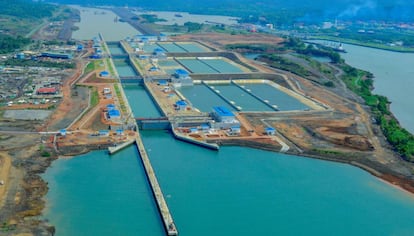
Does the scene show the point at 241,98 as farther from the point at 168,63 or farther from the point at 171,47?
the point at 171,47

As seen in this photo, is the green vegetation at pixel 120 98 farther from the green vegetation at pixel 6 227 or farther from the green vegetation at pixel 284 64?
the green vegetation at pixel 284 64

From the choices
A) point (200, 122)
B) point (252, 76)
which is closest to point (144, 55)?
point (252, 76)

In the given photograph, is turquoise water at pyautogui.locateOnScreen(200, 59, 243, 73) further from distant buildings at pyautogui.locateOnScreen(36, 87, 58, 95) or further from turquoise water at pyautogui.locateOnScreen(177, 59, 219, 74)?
distant buildings at pyautogui.locateOnScreen(36, 87, 58, 95)

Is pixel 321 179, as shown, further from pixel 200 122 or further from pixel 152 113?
Result: pixel 152 113

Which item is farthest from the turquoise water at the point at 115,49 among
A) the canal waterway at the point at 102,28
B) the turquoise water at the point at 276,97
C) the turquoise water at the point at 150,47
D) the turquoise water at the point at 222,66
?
the turquoise water at the point at 276,97

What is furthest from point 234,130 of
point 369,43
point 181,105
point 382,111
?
point 369,43
